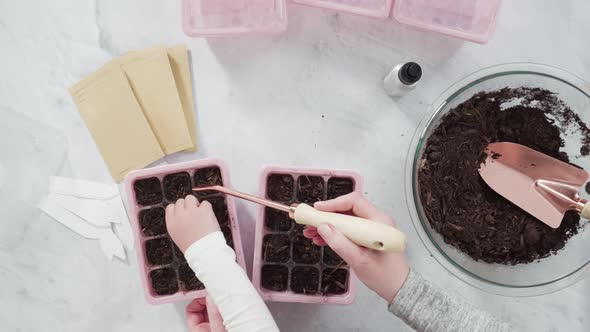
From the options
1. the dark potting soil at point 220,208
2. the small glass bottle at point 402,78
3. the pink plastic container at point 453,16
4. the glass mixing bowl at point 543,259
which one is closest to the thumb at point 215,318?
the dark potting soil at point 220,208

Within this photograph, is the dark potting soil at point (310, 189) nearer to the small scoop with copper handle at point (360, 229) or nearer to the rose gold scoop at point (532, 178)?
the small scoop with copper handle at point (360, 229)

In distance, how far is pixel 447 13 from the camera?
0.81 m

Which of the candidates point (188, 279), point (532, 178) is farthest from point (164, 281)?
point (532, 178)

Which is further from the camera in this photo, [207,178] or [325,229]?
[207,178]

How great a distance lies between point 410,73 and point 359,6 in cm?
16

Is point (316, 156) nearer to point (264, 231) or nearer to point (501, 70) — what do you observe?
point (264, 231)

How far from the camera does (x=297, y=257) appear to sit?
771 millimetres

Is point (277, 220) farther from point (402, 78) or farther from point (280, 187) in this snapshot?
point (402, 78)

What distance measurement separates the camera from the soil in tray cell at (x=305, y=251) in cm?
77

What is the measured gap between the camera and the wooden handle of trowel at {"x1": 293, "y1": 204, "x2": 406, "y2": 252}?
0.55m

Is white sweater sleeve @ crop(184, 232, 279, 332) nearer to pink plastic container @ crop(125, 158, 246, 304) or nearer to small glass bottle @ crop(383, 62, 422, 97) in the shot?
pink plastic container @ crop(125, 158, 246, 304)

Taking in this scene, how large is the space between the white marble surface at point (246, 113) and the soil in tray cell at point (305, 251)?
11 cm

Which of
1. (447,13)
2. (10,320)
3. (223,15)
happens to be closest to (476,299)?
(447,13)

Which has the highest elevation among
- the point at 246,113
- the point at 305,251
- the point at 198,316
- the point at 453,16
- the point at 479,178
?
the point at 453,16
